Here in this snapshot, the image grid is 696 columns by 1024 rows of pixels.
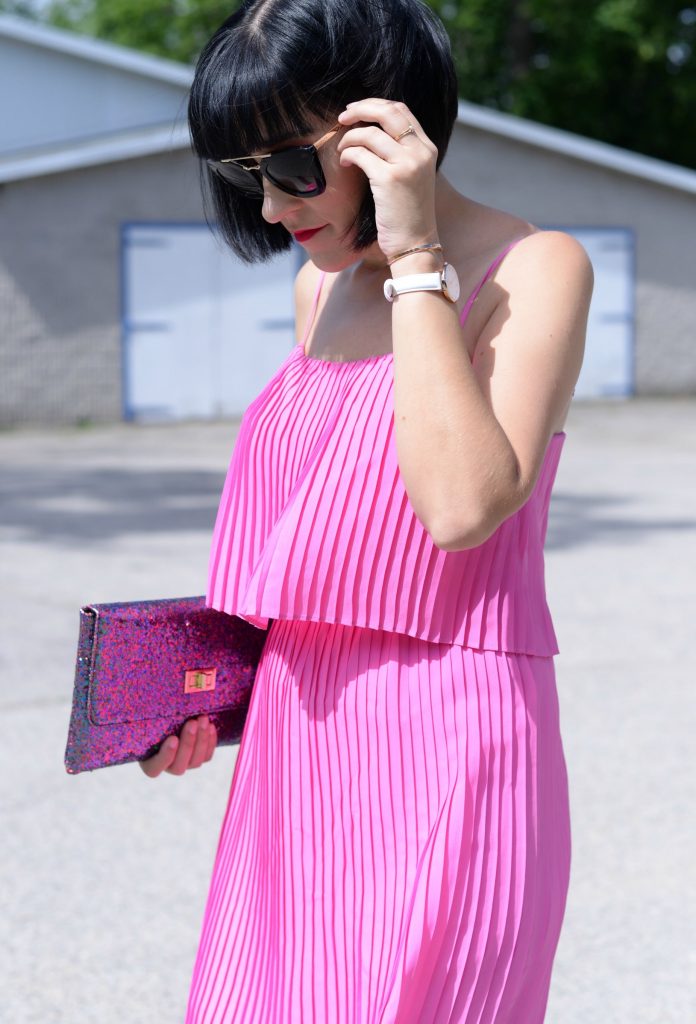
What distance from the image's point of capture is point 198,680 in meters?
1.70

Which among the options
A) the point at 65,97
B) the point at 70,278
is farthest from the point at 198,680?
the point at 65,97

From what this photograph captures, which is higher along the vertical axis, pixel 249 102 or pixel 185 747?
pixel 249 102

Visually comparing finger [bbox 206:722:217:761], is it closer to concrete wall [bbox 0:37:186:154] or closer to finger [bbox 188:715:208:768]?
finger [bbox 188:715:208:768]

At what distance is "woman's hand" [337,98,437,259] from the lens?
4.41 ft

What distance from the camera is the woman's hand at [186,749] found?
1.72 metres

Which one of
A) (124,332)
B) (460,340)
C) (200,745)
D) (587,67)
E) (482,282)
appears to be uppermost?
(587,67)

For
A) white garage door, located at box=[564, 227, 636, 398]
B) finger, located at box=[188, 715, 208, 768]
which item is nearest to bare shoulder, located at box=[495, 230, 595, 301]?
finger, located at box=[188, 715, 208, 768]

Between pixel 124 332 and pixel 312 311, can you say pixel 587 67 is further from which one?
pixel 312 311

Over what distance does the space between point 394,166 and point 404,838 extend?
0.69m

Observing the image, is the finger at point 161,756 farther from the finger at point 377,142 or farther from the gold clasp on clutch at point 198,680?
the finger at point 377,142

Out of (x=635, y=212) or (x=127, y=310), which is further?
(x=635, y=212)

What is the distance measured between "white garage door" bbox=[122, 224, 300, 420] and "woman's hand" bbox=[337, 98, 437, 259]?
51.2 feet

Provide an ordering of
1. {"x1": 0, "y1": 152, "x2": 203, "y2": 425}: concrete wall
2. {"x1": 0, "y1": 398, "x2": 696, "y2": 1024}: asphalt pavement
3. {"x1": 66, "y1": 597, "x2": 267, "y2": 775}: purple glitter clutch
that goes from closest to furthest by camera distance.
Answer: {"x1": 66, "y1": 597, "x2": 267, "y2": 775}: purple glitter clutch → {"x1": 0, "y1": 398, "x2": 696, "y2": 1024}: asphalt pavement → {"x1": 0, "y1": 152, "x2": 203, "y2": 425}: concrete wall

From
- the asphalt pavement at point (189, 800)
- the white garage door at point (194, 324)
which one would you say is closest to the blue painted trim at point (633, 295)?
the white garage door at point (194, 324)
